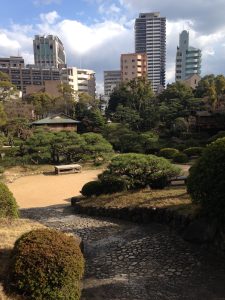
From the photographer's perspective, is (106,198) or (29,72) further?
(29,72)

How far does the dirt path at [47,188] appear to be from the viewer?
14.4 metres

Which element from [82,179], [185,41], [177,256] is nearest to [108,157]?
[82,179]

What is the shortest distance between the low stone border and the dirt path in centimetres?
405

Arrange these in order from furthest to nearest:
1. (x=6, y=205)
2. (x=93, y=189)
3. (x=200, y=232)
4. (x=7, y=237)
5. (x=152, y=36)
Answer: (x=152, y=36) → (x=93, y=189) → (x=6, y=205) → (x=200, y=232) → (x=7, y=237)

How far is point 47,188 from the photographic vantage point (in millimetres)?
16734

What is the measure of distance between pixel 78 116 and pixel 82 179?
77.0 feet

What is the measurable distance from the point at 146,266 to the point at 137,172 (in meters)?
4.86

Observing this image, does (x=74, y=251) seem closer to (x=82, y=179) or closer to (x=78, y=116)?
(x=82, y=179)

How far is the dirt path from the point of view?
14375mm

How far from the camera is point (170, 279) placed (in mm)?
5820

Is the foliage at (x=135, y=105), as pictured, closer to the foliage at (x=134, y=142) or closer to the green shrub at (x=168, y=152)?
the foliage at (x=134, y=142)

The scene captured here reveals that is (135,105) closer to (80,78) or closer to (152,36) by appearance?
(80,78)

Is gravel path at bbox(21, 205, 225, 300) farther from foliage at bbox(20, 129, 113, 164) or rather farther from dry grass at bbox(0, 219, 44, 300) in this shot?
foliage at bbox(20, 129, 113, 164)

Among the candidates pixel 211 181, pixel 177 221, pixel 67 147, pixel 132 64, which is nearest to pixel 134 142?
pixel 67 147
